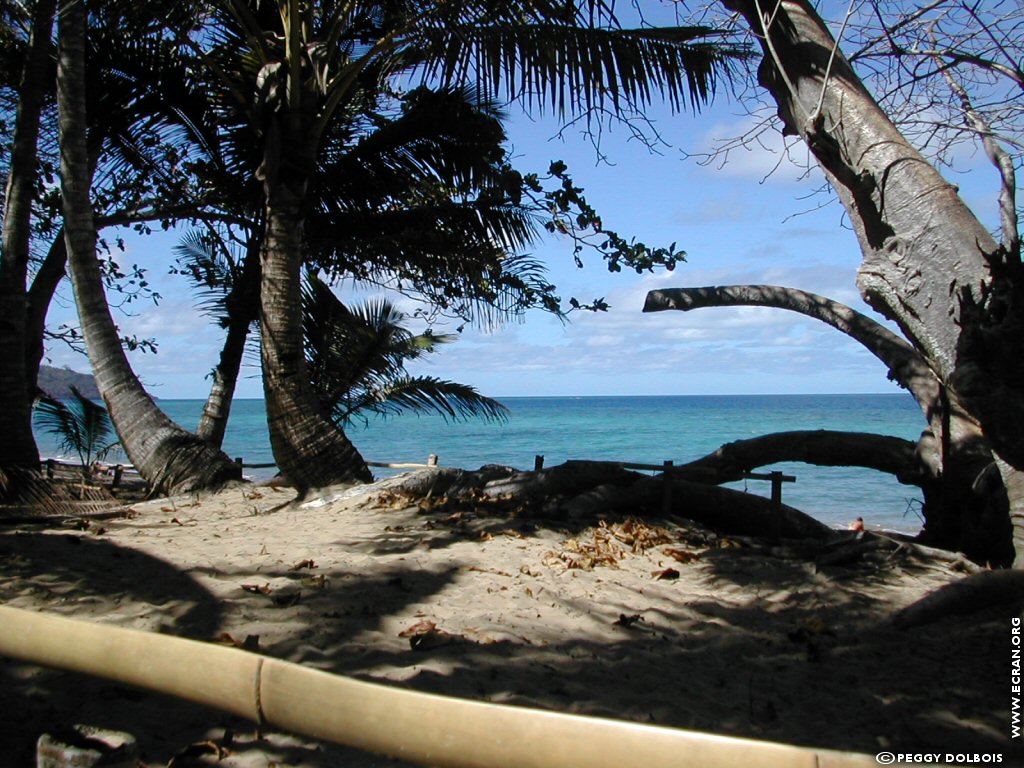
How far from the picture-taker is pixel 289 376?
22.2 feet

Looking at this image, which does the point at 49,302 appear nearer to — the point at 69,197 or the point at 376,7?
the point at 69,197

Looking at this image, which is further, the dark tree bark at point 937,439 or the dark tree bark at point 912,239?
the dark tree bark at point 937,439

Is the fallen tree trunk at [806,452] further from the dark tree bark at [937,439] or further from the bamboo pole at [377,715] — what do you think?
the bamboo pole at [377,715]

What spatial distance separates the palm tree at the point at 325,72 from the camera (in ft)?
18.7

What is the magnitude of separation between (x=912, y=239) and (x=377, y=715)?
2945mm

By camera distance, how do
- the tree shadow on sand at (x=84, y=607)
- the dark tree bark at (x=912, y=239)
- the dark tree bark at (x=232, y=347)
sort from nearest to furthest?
the tree shadow on sand at (x=84, y=607), the dark tree bark at (x=912, y=239), the dark tree bark at (x=232, y=347)

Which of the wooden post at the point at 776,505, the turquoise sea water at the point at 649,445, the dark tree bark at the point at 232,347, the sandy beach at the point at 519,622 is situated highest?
the dark tree bark at the point at 232,347

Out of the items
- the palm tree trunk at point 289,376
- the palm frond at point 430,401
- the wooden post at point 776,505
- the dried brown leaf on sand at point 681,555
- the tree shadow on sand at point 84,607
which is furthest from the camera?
the palm frond at point 430,401

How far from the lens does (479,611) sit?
420 centimetres

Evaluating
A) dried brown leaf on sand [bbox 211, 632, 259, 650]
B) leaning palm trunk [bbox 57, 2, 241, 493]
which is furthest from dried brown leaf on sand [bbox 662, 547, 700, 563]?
leaning palm trunk [bbox 57, 2, 241, 493]

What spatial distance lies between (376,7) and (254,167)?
193 centimetres

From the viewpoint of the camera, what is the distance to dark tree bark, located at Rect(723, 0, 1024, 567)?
3.02 metres

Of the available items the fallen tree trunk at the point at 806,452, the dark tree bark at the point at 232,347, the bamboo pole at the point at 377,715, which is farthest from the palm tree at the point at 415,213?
the bamboo pole at the point at 377,715

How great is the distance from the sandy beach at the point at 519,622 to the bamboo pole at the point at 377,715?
0.82 metres
